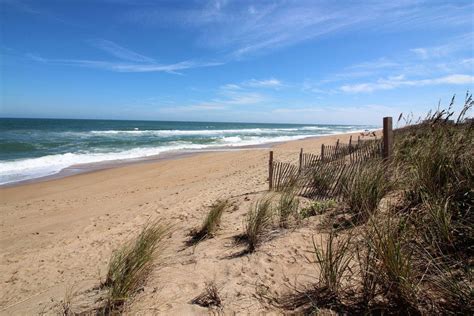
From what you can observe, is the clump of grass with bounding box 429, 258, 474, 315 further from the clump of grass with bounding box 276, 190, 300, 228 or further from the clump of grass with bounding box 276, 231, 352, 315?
the clump of grass with bounding box 276, 190, 300, 228

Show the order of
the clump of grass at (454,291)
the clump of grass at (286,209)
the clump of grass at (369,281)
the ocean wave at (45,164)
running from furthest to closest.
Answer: the ocean wave at (45,164)
the clump of grass at (286,209)
the clump of grass at (369,281)
the clump of grass at (454,291)

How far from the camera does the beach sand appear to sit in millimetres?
2939

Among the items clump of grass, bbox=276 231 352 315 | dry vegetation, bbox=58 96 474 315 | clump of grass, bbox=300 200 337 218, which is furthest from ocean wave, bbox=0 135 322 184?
clump of grass, bbox=276 231 352 315

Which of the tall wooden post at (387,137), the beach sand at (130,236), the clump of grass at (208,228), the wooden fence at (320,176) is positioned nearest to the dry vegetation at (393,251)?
the beach sand at (130,236)

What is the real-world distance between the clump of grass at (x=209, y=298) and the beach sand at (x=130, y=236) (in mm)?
73

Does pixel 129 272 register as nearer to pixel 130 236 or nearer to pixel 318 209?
pixel 318 209

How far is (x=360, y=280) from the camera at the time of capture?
2559 mm

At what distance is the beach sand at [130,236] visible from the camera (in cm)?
294

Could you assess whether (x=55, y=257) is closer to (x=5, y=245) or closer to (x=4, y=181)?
(x=5, y=245)

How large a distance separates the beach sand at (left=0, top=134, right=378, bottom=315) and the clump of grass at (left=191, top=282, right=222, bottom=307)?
7 centimetres

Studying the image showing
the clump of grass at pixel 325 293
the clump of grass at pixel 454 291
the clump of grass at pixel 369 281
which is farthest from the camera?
the clump of grass at pixel 325 293

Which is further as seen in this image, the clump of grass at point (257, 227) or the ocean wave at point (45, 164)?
the ocean wave at point (45, 164)

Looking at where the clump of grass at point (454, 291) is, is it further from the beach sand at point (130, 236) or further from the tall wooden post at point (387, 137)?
the tall wooden post at point (387, 137)

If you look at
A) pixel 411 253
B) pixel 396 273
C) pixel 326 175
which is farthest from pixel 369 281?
pixel 326 175
